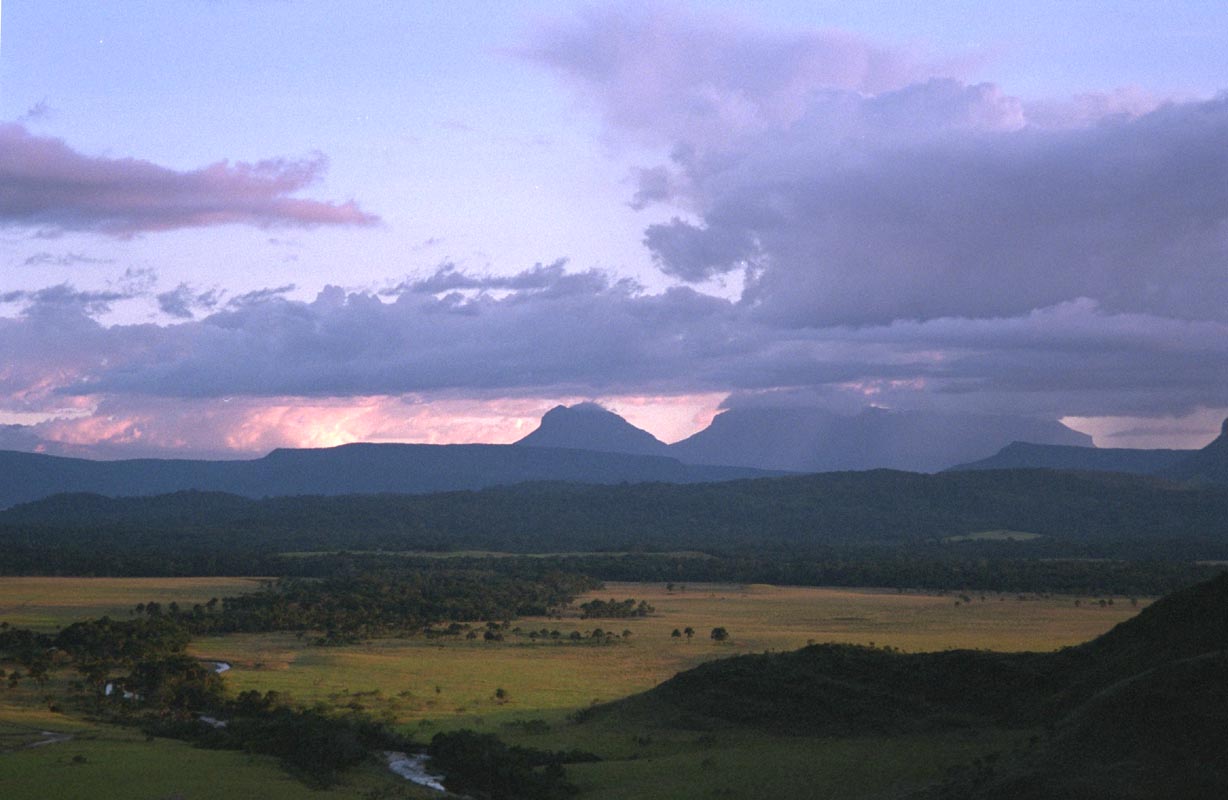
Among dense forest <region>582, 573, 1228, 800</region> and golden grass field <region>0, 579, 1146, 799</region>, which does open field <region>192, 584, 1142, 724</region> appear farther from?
dense forest <region>582, 573, 1228, 800</region>

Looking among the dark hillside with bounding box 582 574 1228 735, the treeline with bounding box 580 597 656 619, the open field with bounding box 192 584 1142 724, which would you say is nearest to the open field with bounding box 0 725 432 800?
the open field with bounding box 192 584 1142 724

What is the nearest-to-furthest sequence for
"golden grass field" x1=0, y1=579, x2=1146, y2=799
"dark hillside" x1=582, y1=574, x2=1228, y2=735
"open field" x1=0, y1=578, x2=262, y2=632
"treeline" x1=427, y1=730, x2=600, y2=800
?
"golden grass field" x1=0, y1=579, x2=1146, y2=799, "treeline" x1=427, y1=730, x2=600, y2=800, "dark hillside" x1=582, y1=574, x2=1228, y2=735, "open field" x1=0, y1=578, x2=262, y2=632

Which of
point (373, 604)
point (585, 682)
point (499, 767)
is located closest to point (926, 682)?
point (499, 767)

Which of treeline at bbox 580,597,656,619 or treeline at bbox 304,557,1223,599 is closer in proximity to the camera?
treeline at bbox 580,597,656,619

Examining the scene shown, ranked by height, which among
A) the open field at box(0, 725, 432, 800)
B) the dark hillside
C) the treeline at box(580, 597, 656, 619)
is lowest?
the treeline at box(580, 597, 656, 619)

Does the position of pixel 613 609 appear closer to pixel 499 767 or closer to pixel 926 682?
pixel 926 682

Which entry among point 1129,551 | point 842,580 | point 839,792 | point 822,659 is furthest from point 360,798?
point 1129,551

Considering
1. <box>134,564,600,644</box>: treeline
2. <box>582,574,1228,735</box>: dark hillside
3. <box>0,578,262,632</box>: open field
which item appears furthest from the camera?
<box>0,578,262,632</box>: open field
